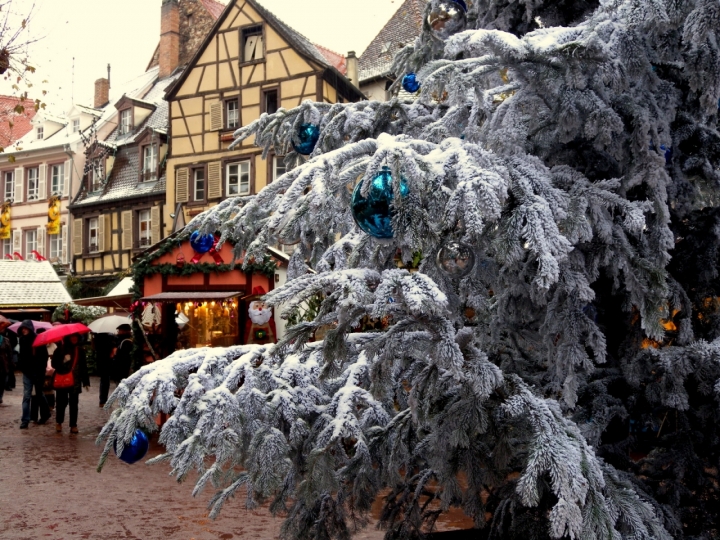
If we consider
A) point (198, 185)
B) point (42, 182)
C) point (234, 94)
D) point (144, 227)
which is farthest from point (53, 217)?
point (234, 94)

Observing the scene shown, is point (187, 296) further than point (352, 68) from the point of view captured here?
No

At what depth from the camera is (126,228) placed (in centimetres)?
2802

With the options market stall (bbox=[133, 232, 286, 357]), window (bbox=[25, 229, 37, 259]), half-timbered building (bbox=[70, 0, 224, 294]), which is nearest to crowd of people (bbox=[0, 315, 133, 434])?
market stall (bbox=[133, 232, 286, 357])

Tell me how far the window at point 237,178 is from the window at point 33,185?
12.7 metres

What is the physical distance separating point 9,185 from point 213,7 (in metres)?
11.4

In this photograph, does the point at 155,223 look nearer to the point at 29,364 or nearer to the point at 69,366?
the point at 29,364

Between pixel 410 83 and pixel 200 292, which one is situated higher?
pixel 410 83

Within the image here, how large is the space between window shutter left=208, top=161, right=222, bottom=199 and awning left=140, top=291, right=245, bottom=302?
9.47 m

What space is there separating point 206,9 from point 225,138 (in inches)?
432

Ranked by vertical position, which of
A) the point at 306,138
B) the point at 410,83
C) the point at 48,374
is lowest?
the point at 48,374

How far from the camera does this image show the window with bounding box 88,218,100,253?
29.1 m

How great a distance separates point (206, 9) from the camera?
3198 cm

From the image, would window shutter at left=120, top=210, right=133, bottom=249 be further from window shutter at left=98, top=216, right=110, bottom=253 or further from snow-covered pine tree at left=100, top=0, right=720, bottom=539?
snow-covered pine tree at left=100, top=0, right=720, bottom=539

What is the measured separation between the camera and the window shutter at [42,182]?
32031 mm
